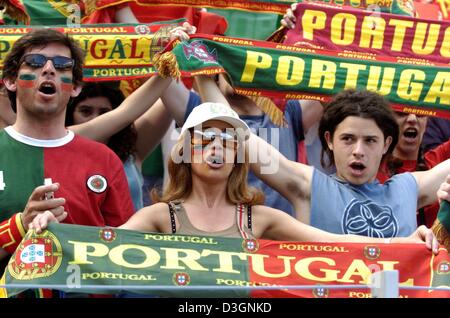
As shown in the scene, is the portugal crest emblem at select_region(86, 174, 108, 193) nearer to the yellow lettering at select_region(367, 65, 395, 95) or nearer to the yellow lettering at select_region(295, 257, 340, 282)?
the yellow lettering at select_region(295, 257, 340, 282)

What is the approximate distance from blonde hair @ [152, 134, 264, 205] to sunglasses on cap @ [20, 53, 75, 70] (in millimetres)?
780

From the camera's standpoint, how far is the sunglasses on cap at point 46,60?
631 cm

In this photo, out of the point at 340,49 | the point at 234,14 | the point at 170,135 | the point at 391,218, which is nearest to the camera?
the point at 391,218

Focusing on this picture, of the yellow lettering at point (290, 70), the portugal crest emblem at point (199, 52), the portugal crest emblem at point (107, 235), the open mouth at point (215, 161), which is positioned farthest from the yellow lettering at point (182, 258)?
the yellow lettering at point (290, 70)

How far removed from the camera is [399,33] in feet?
27.8

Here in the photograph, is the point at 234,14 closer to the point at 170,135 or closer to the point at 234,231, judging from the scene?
the point at 170,135

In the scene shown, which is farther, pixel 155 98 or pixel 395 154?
pixel 395 154

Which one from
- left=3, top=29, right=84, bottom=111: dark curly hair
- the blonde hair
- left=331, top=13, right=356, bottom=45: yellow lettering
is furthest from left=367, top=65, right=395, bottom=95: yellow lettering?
left=3, top=29, right=84, bottom=111: dark curly hair

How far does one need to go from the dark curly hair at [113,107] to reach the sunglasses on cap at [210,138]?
1.17m

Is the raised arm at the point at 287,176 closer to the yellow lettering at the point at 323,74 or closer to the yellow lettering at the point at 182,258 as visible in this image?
the yellow lettering at the point at 182,258

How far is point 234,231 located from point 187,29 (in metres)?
1.93

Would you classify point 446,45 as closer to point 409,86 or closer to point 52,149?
point 409,86

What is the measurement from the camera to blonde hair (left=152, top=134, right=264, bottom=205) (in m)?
6.02
